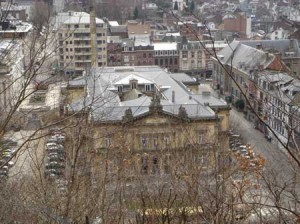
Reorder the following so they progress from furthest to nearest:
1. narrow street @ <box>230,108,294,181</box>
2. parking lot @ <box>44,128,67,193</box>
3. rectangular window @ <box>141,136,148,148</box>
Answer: narrow street @ <box>230,108,294,181</box>
rectangular window @ <box>141,136,148,148</box>
parking lot @ <box>44,128,67,193</box>

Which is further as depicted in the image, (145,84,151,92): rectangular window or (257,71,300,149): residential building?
(145,84,151,92): rectangular window

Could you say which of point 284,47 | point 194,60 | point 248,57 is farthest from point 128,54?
point 284,47

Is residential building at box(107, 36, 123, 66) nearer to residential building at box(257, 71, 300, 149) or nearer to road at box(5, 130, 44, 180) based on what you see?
road at box(5, 130, 44, 180)

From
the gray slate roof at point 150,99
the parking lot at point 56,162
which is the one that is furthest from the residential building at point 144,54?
the parking lot at point 56,162

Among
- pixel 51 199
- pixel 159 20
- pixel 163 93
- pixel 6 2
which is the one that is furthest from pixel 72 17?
pixel 6 2

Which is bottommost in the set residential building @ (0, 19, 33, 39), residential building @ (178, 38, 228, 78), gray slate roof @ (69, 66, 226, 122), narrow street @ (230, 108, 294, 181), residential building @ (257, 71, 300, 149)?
narrow street @ (230, 108, 294, 181)

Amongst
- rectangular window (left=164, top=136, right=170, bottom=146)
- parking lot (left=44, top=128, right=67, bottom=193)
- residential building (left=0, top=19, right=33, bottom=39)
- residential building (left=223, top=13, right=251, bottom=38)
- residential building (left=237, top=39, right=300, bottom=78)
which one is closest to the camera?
residential building (left=0, top=19, right=33, bottom=39)

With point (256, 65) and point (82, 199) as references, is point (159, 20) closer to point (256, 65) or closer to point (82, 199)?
point (256, 65)

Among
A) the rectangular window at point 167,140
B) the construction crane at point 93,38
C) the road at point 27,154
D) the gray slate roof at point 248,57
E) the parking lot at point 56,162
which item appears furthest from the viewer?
the construction crane at point 93,38

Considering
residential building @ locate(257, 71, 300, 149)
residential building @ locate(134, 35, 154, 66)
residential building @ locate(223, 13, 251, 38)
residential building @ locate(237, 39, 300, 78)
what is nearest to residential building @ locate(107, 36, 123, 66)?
residential building @ locate(134, 35, 154, 66)

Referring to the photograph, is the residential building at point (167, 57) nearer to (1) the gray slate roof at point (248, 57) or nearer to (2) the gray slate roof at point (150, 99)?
(1) the gray slate roof at point (248, 57)

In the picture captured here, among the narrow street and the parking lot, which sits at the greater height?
the parking lot

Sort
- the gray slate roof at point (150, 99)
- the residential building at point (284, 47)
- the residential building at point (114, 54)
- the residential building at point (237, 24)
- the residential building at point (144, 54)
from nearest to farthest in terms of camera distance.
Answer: the gray slate roof at point (150, 99)
the residential building at point (284, 47)
the residential building at point (144, 54)
the residential building at point (114, 54)
the residential building at point (237, 24)

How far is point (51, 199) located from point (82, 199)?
0.25 m
